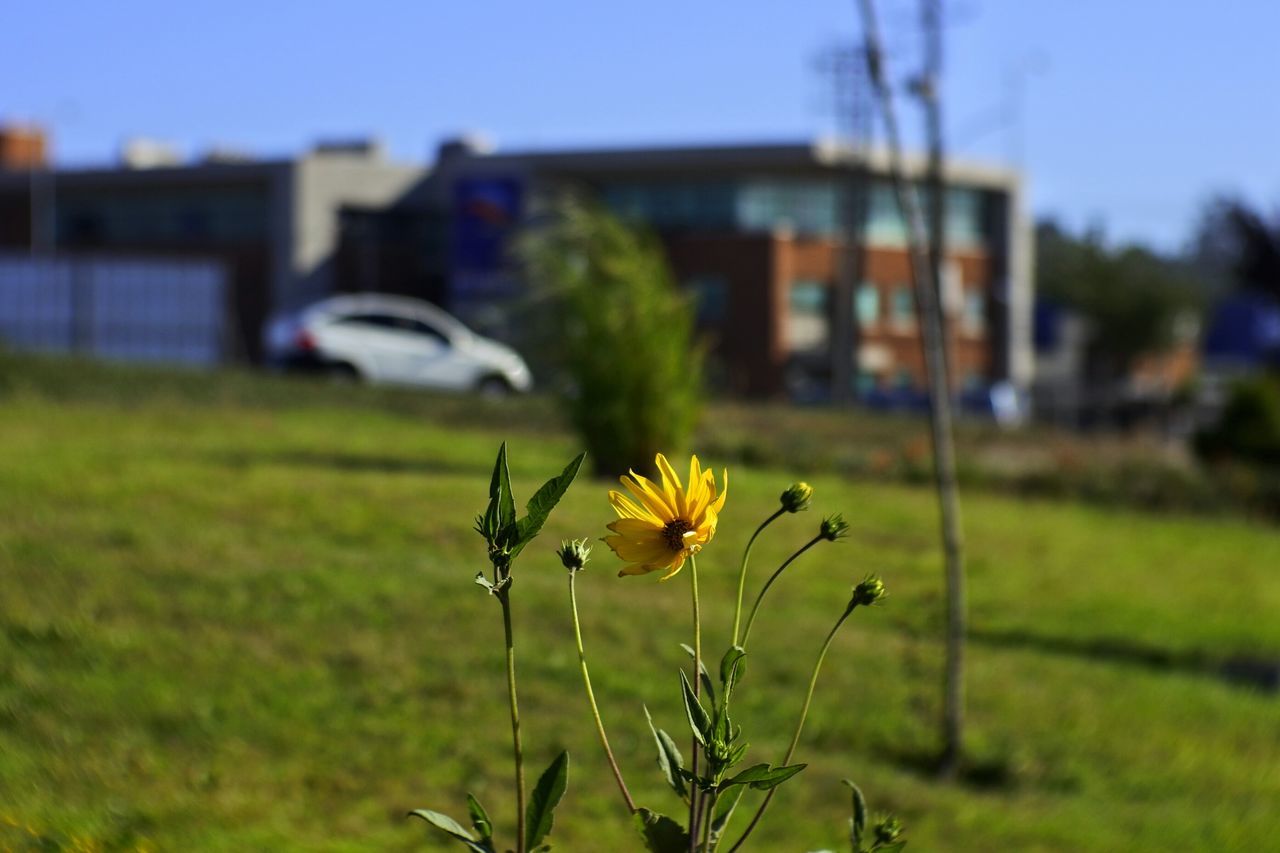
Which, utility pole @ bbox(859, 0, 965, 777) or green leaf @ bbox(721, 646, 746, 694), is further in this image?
utility pole @ bbox(859, 0, 965, 777)

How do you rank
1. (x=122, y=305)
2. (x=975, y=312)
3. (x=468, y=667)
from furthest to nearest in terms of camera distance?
(x=975, y=312) < (x=122, y=305) < (x=468, y=667)

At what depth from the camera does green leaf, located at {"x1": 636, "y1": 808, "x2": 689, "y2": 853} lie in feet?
8.36

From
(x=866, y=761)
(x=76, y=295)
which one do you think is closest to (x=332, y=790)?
(x=866, y=761)

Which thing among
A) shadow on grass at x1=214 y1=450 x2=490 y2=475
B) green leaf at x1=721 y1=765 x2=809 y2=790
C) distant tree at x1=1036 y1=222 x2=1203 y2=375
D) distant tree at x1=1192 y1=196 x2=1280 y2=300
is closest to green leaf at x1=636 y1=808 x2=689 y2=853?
green leaf at x1=721 y1=765 x2=809 y2=790

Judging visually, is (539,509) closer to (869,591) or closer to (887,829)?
(869,591)

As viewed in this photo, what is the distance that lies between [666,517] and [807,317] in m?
59.0

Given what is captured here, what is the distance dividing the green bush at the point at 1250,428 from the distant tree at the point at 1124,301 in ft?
179

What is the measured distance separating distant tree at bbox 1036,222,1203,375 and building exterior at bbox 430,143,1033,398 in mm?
13863

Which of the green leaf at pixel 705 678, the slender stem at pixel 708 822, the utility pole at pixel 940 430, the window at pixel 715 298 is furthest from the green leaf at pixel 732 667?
the window at pixel 715 298

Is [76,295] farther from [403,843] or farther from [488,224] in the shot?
[403,843]

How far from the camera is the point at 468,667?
7.89m

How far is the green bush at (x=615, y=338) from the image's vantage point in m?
13.4

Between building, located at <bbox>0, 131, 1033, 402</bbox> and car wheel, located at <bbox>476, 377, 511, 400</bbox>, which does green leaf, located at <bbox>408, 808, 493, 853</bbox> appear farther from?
building, located at <bbox>0, 131, 1033, 402</bbox>

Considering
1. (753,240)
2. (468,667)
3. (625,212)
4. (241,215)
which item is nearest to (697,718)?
(468,667)
